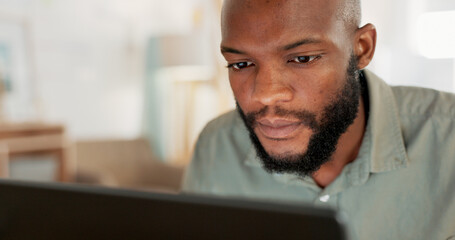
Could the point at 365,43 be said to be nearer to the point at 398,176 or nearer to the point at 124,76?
the point at 398,176

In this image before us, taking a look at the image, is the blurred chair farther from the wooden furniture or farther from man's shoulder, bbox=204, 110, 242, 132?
man's shoulder, bbox=204, 110, 242, 132

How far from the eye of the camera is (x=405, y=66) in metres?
4.08

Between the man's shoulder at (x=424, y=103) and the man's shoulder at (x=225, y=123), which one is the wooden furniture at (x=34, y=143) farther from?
the man's shoulder at (x=424, y=103)

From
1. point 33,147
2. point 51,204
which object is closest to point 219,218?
point 51,204

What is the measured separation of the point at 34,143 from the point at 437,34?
10.5 ft

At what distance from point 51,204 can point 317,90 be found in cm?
51

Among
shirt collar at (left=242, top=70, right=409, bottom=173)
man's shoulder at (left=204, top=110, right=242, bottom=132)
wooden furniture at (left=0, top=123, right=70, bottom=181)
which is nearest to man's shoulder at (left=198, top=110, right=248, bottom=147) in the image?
man's shoulder at (left=204, top=110, right=242, bottom=132)

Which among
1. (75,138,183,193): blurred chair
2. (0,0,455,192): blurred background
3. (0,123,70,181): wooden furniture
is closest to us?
→ (0,123,70,181): wooden furniture

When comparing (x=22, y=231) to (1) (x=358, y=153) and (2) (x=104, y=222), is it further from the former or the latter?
(1) (x=358, y=153)

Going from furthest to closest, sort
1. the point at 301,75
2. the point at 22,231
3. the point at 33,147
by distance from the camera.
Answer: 1. the point at 33,147
2. the point at 301,75
3. the point at 22,231

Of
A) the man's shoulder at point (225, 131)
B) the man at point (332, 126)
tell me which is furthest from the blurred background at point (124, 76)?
the man at point (332, 126)

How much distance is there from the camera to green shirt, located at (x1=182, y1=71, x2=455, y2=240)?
89cm

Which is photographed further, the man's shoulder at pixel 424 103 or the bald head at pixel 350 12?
the man's shoulder at pixel 424 103

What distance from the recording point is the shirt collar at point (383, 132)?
0.92 metres
